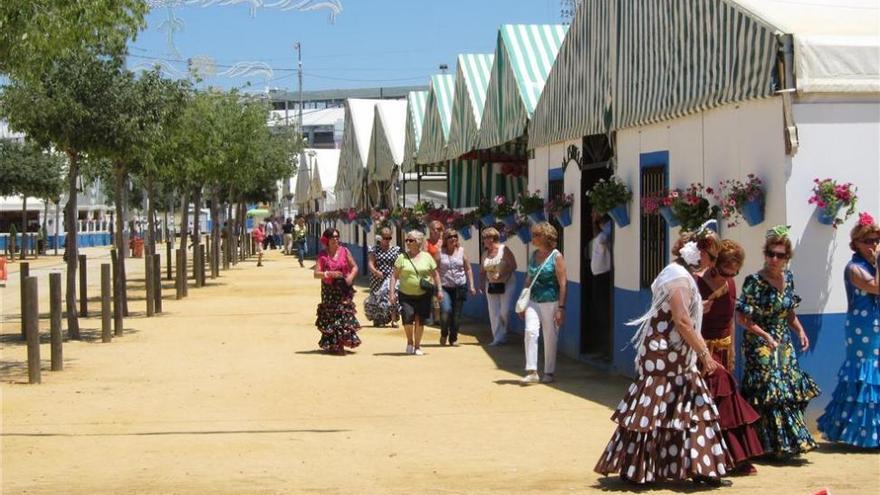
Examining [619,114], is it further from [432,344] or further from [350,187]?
[350,187]

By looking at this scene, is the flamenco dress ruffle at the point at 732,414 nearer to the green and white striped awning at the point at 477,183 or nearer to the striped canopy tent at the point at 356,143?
the green and white striped awning at the point at 477,183

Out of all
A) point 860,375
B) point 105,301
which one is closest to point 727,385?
point 860,375

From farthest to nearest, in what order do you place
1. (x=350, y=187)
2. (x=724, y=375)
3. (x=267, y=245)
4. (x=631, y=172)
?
(x=267, y=245), (x=350, y=187), (x=631, y=172), (x=724, y=375)

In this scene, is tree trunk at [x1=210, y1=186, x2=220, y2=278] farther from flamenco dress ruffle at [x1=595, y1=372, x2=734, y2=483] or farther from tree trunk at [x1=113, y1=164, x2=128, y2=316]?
flamenco dress ruffle at [x1=595, y1=372, x2=734, y2=483]

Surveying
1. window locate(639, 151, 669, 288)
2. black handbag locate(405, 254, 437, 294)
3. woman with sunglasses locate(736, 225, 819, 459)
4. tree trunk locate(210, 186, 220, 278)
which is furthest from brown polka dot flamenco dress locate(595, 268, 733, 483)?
tree trunk locate(210, 186, 220, 278)

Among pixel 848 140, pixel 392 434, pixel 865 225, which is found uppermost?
pixel 848 140

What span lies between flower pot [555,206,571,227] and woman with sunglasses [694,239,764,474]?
7.35 m

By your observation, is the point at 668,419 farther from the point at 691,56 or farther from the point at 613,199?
the point at 613,199

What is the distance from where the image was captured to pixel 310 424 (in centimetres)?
1112

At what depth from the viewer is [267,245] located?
230 ft

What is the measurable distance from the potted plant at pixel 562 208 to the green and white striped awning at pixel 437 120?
7.73 meters

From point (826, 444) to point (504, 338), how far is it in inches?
337

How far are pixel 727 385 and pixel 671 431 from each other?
0.59 meters

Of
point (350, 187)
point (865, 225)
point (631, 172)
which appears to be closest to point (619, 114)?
point (631, 172)
